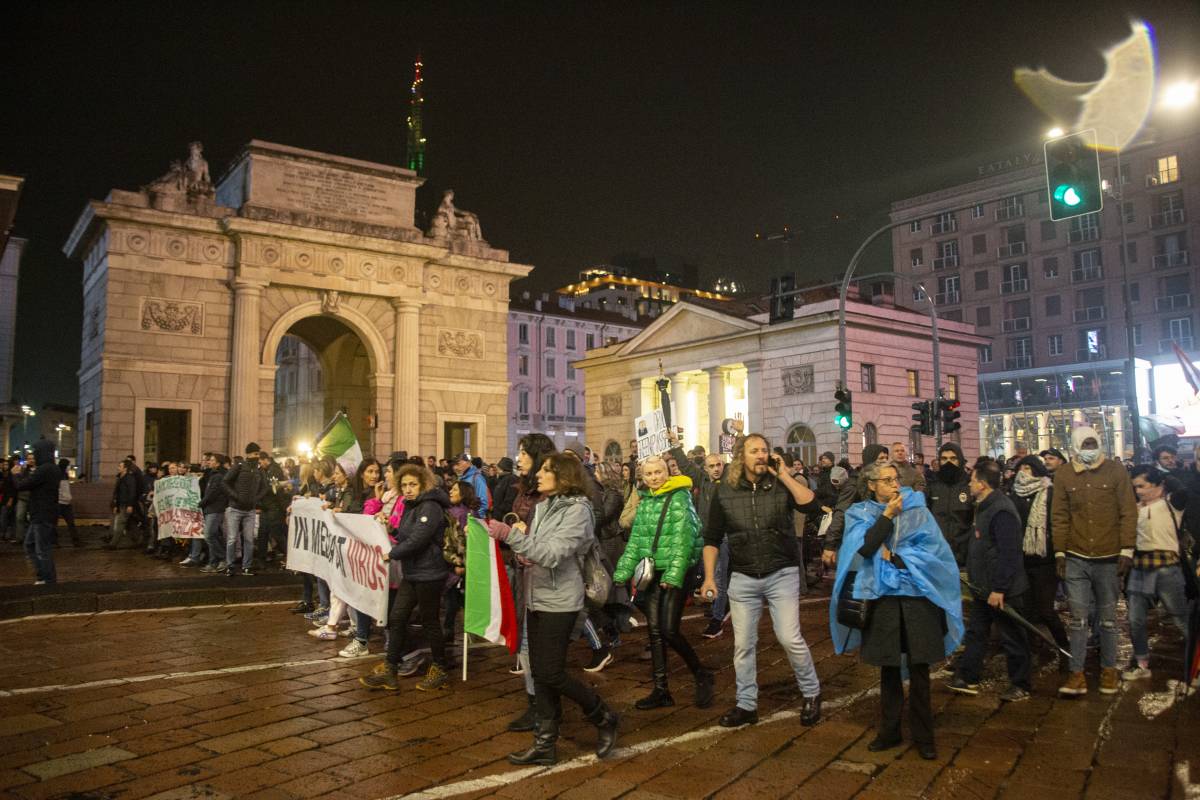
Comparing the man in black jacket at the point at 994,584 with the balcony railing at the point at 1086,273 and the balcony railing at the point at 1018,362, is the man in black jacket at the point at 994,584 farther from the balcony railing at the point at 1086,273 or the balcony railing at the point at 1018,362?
the balcony railing at the point at 1086,273

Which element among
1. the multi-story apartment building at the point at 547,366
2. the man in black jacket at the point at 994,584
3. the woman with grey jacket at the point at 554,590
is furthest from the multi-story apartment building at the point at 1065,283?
the woman with grey jacket at the point at 554,590

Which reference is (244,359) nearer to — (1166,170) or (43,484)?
(43,484)

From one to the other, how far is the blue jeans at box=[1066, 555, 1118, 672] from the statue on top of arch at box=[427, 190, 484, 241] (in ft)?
91.2

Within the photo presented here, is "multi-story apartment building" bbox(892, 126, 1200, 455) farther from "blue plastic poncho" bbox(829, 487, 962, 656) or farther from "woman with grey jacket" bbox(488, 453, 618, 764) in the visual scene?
"woman with grey jacket" bbox(488, 453, 618, 764)

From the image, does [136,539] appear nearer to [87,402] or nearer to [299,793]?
[87,402]

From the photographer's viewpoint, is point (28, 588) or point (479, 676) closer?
point (479, 676)

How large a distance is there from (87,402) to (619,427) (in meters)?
25.2

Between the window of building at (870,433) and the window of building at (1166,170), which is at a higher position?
the window of building at (1166,170)

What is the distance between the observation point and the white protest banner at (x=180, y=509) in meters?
15.1

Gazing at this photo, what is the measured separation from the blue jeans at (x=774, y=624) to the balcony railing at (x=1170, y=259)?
61238mm

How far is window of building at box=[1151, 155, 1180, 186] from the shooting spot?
179ft

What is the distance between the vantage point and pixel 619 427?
149ft

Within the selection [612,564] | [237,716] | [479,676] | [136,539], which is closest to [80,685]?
[237,716]

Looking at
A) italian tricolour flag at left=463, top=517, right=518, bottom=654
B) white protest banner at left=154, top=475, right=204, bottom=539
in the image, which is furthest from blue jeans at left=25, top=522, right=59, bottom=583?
italian tricolour flag at left=463, top=517, right=518, bottom=654
